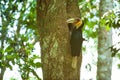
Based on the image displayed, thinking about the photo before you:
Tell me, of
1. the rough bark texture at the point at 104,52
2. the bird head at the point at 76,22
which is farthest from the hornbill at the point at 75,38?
the rough bark texture at the point at 104,52

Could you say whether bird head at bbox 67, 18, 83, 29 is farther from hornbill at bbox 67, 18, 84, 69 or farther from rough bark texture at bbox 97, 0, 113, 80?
rough bark texture at bbox 97, 0, 113, 80

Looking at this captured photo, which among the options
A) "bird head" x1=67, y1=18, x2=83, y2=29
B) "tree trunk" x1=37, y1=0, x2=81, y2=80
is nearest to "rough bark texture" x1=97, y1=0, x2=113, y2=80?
"bird head" x1=67, y1=18, x2=83, y2=29

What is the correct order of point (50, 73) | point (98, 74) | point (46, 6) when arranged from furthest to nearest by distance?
point (98, 74)
point (46, 6)
point (50, 73)

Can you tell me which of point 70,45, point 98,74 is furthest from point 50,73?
point 98,74

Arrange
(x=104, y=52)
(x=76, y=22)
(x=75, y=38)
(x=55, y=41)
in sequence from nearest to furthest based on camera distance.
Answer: (x=55, y=41), (x=75, y=38), (x=76, y=22), (x=104, y=52)

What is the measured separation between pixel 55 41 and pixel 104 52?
2.29 m

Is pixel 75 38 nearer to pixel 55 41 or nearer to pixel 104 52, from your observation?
pixel 55 41

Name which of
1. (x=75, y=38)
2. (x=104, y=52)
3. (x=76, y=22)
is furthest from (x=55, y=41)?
(x=104, y=52)

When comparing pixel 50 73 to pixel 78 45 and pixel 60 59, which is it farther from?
pixel 78 45

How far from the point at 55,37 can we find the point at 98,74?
2.16m

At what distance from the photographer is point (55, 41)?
2867 mm

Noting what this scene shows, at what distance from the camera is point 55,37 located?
2.88 metres

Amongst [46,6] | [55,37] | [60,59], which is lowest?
[60,59]

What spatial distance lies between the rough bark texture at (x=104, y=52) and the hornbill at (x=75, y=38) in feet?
5.54
